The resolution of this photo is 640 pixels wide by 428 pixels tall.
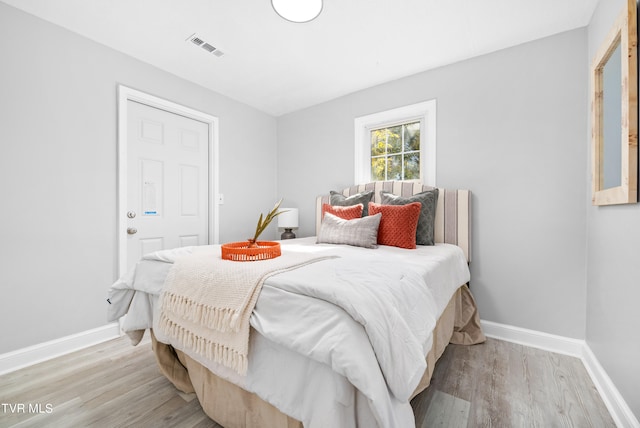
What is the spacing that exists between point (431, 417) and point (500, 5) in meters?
2.50

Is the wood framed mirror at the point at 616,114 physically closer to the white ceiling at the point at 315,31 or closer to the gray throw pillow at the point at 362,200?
the white ceiling at the point at 315,31

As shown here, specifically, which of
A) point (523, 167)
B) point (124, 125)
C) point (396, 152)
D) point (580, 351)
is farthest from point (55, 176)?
point (580, 351)

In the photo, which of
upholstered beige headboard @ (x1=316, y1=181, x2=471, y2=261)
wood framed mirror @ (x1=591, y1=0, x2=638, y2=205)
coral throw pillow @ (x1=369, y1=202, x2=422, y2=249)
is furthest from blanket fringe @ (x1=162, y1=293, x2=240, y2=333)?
upholstered beige headboard @ (x1=316, y1=181, x2=471, y2=261)

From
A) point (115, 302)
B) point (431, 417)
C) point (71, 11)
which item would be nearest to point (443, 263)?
point (431, 417)

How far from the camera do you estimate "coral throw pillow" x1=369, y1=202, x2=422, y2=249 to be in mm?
2158

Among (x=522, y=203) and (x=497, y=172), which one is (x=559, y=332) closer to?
(x=522, y=203)

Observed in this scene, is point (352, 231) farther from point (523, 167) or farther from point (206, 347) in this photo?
point (523, 167)

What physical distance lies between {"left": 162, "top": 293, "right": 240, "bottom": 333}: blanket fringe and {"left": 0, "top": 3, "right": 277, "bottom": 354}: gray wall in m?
1.34

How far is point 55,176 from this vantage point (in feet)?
6.65

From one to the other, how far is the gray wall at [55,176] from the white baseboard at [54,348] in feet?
0.16

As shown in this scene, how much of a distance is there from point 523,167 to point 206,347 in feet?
8.18

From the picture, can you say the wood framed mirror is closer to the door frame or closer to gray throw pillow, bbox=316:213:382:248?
gray throw pillow, bbox=316:213:382:248

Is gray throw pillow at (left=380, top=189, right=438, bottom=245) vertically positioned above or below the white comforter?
above

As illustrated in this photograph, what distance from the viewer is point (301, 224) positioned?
363 centimetres
